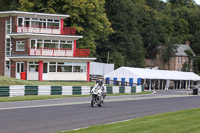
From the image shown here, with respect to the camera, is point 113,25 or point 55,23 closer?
point 55,23

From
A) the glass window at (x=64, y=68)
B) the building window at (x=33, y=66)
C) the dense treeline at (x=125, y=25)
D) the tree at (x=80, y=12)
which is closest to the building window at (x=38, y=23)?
the building window at (x=33, y=66)

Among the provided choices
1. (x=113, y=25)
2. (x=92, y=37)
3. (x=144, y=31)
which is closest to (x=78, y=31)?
(x=92, y=37)

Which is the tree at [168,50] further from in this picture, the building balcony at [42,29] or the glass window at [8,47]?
the glass window at [8,47]

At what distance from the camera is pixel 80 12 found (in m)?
61.4

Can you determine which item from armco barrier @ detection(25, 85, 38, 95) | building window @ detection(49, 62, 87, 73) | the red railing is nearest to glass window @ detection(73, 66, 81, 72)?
building window @ detection(49, 62, 87, 73)

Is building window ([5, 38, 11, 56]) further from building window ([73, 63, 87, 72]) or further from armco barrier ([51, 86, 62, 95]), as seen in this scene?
armco barrier ([51, 86, 62, 95])

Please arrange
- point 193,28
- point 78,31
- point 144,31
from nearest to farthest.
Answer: point 78,31
point 144,31
point 193,28

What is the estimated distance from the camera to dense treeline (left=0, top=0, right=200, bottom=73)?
61.5 metres

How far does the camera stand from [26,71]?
52062 millimetres

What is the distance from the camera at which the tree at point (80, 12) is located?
198ft

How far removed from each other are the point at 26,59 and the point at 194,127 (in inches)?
1608

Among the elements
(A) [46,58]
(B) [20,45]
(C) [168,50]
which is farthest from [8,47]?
(C) [168,50]

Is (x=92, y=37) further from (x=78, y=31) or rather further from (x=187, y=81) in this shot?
(x=187, y=81)

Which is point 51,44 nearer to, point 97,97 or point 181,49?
point 97,97
